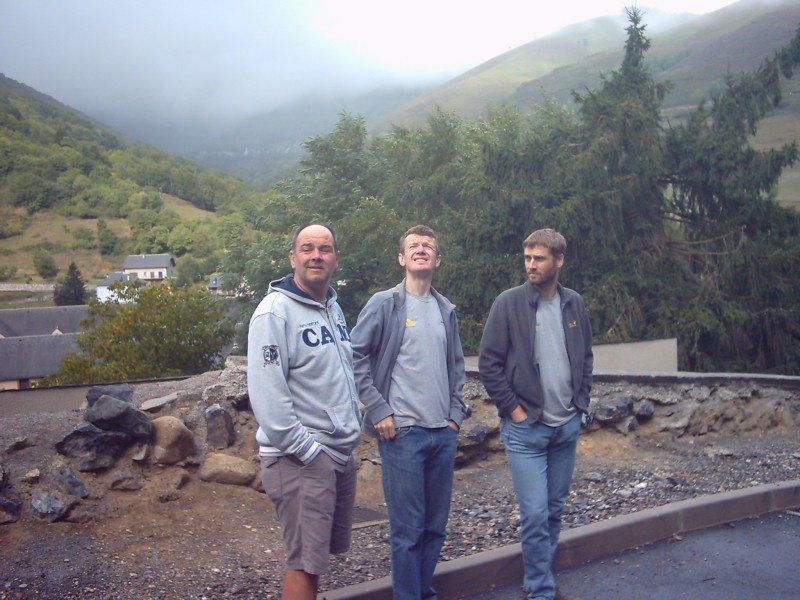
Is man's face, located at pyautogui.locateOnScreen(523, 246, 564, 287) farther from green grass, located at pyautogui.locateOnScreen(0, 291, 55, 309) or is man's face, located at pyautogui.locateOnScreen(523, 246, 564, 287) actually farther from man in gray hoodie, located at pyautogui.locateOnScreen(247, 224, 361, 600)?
green grass, located at pyautogui.locateOnScreen(0, 291, 55, 309)

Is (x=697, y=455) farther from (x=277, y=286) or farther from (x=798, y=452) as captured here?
(x=277, y=286)

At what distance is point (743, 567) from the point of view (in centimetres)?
507

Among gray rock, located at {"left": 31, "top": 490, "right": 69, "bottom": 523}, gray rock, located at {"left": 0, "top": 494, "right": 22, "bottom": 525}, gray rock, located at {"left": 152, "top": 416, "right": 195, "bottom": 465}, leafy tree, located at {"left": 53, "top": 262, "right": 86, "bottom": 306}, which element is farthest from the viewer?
leafy tree, located at {"left": 53, "top": 262, "right": 86, "bottom": 306}

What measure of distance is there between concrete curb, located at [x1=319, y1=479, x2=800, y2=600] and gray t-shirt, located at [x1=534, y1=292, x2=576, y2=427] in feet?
3.84

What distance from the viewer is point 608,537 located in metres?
5.35

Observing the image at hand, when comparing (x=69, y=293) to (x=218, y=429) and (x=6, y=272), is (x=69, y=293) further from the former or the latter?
(x=218, y=429)

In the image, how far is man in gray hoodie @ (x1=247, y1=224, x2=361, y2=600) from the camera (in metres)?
3.21

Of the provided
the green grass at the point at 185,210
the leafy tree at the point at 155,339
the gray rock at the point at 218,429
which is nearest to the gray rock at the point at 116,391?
the gray rock at the point at 218,429

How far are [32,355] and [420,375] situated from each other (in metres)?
43.4

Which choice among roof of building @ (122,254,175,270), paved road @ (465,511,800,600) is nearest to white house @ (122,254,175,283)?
roof of building @ (122,254,175,270)

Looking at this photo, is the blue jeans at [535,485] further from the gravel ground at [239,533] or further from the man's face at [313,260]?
the man's face at [313,260]

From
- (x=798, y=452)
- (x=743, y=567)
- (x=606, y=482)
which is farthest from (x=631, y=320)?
(x=743, y=567)

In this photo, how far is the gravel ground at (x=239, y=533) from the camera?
4.43 meters

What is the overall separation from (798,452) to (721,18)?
5613 cm
